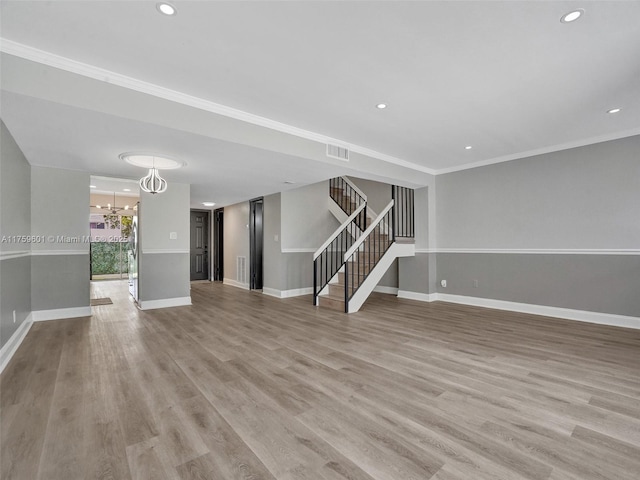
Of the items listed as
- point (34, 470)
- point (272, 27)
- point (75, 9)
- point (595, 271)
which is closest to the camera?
point (34, 470)

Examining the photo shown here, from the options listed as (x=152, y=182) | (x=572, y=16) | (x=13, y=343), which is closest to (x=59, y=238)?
(x=152, y=182)

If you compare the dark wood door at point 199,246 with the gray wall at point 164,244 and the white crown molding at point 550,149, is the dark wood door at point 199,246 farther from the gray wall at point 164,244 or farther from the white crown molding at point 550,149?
the white crown molding at point 550,149

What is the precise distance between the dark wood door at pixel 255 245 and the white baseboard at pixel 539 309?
141 inches

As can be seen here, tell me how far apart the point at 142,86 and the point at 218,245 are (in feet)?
25.0

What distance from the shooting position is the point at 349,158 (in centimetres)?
461

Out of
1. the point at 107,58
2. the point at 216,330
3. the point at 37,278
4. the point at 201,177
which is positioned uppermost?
the point at 107,58

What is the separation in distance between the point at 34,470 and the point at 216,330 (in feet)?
8.66

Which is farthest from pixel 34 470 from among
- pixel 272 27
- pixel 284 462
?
pixel 272 27

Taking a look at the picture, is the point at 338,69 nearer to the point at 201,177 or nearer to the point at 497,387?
the point at 497,387

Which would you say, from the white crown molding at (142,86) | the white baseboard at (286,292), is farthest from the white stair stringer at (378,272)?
the white crown molding at (142,86)

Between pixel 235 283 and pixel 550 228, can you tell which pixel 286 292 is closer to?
pixel 235 283

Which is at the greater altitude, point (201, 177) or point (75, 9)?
point (75, 9)

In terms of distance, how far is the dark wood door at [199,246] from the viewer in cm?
1013

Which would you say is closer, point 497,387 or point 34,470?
point 34,470
